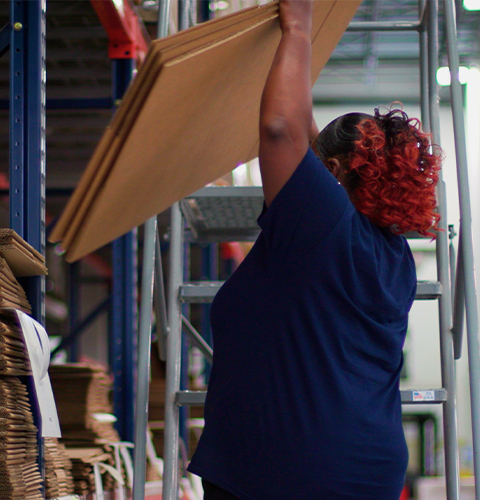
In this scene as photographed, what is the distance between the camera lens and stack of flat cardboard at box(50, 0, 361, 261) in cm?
127

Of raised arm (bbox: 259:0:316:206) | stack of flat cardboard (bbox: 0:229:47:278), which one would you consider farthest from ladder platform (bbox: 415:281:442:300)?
stack of flat cardboard (bbox: 0:229:47:278)

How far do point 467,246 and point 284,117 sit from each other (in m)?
1.31

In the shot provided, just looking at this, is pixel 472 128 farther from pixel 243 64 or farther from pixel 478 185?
pixel 243 64

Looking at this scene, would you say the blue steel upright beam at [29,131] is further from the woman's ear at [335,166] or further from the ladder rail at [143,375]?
the woman's ear at [335,166]

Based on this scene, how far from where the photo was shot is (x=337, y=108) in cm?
1454

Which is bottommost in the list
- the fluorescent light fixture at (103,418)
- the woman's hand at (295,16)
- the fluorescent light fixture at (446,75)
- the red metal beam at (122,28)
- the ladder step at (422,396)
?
the fluorescent light fixture at (103,418)

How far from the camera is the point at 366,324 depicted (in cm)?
142

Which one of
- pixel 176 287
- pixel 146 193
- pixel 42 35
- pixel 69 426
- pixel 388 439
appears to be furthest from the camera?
pixel 69 426

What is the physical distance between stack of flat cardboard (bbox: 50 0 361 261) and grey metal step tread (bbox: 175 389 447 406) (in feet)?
2.60

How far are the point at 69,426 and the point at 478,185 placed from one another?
10.3 meters

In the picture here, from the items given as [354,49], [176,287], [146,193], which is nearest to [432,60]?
[176,287]

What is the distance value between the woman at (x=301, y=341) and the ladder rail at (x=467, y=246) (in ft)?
2.87

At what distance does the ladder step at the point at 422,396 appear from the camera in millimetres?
2346

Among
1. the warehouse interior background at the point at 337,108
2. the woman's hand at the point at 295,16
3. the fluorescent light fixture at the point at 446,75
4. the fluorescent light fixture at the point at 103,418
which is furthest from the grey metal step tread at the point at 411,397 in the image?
the fluorescent light fixture at the point at 446,75
